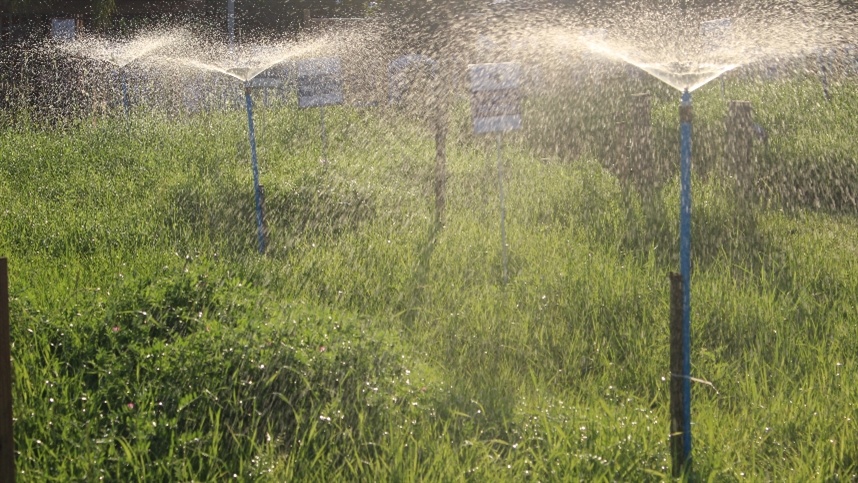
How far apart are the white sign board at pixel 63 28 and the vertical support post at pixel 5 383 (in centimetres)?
1795

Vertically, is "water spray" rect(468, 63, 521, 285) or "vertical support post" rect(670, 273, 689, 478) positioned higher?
"water spray" rect(468, 63, 521, 285)

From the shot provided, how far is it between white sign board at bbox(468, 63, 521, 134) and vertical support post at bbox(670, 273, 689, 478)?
2.90m

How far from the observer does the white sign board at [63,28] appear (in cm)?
1886

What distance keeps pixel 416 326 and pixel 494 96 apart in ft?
5.98

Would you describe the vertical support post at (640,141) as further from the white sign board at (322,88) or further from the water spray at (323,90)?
the white sign board at (322,88)

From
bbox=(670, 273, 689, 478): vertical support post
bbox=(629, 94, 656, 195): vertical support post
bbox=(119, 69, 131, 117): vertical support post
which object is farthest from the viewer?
bbox=(119, 69, 131, 117): vertical support post

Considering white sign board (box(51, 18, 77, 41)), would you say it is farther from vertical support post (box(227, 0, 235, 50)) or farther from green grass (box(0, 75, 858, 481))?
green grass (box(0, 75, 858, 481))

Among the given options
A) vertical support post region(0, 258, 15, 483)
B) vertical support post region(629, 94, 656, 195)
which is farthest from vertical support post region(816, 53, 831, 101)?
vertical support post region(0, 258, 15, 483)

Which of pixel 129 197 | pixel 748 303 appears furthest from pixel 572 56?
pixel 748 303

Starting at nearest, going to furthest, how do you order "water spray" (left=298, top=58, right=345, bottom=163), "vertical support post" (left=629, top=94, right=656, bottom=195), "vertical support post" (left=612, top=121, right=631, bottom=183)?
"vertical support post" (left=612, top=121, right=631, bottom=183) → "vertical support post" (left=629, top=94, right=656, bottom=195) → "water spray" (left=298, top=58, right=345, bottom=163)

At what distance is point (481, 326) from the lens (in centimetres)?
464

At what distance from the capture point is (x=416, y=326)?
473 centimetres

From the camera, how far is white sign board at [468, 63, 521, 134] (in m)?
5.88

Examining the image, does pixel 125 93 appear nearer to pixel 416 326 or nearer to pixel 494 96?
pixel 494 96
